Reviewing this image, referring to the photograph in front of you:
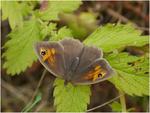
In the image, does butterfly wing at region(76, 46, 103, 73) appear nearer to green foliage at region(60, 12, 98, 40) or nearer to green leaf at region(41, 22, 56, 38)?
green leaf at region(41, 22, 56, 38)

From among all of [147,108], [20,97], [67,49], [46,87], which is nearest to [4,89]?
[20,97]

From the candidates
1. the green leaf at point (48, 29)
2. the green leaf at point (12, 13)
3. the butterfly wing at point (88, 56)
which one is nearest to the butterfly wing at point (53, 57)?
the butterfly wing at point (88, 56)

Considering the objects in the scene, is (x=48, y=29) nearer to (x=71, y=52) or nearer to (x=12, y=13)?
(x=12, y=13)

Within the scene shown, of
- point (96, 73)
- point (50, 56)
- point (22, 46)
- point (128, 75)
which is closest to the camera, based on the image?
point (96, 73)

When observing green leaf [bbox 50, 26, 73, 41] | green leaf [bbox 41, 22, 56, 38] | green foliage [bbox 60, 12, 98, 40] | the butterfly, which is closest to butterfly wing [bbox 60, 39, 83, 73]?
the butterfly

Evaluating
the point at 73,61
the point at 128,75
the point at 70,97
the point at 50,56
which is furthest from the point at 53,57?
the point at 128,75

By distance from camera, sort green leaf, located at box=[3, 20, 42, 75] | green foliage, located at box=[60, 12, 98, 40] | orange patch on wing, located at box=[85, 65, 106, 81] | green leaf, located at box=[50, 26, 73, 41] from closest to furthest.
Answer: orange patch on wing, located at box=[85, 65, 106, 81] → green leaf, located at box=[50, 26, 73, 41] → green leaf, located at box=[3, 20, 42, 75] → green foliage, located at box=[60, 12, 98, 40]
